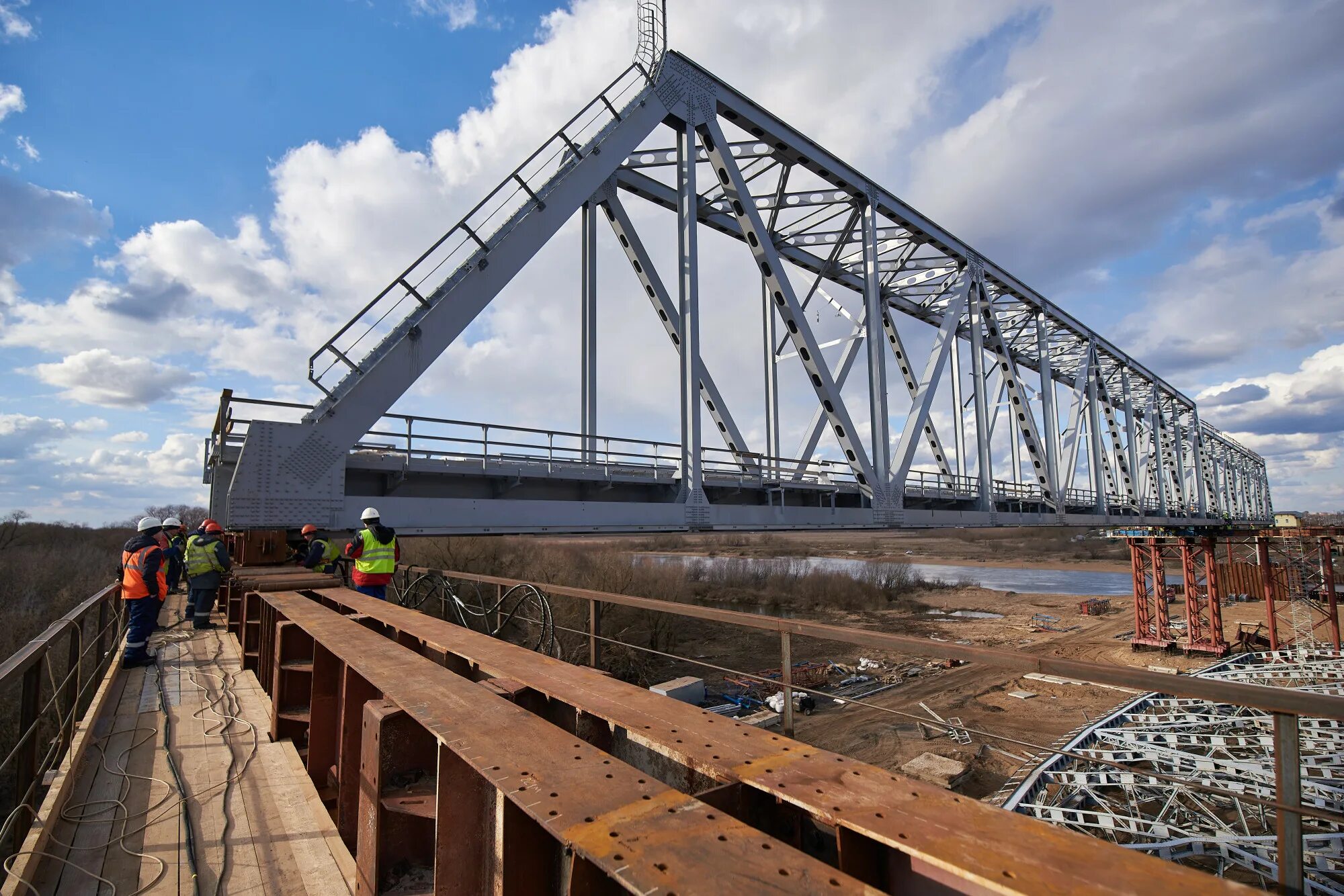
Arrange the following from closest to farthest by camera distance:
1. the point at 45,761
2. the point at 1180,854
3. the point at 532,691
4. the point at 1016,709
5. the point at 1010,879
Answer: the point at 1010,879, the point at 532,691, the point at 45,761, the point at 1180,854, the point at 1016,709

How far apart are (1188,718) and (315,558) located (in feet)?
88.7

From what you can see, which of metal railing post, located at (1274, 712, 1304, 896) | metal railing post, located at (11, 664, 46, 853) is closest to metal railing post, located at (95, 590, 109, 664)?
metal railing post, located at (11, 664, 46, 853)

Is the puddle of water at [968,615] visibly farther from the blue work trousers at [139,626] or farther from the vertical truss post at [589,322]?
the blue work trousers at [139,626]

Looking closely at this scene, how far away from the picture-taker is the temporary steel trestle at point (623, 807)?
1.65 metres

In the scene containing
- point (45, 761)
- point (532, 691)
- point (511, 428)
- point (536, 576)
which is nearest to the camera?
point (532, 691)

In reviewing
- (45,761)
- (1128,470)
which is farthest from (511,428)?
(1128,470)

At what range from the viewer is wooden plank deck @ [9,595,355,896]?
3469 millimetres

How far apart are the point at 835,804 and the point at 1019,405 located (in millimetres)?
26691

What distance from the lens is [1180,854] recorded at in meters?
A: 13.7

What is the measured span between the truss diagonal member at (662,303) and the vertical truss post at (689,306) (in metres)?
0.70

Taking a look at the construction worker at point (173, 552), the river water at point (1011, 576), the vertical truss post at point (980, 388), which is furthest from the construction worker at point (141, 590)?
the river water at point (1011, 576)

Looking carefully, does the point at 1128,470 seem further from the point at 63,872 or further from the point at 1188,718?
the point at 63,872

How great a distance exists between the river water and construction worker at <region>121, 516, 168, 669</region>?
4963cm

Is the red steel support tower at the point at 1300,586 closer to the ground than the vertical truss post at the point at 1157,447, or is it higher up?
closer to the ground
